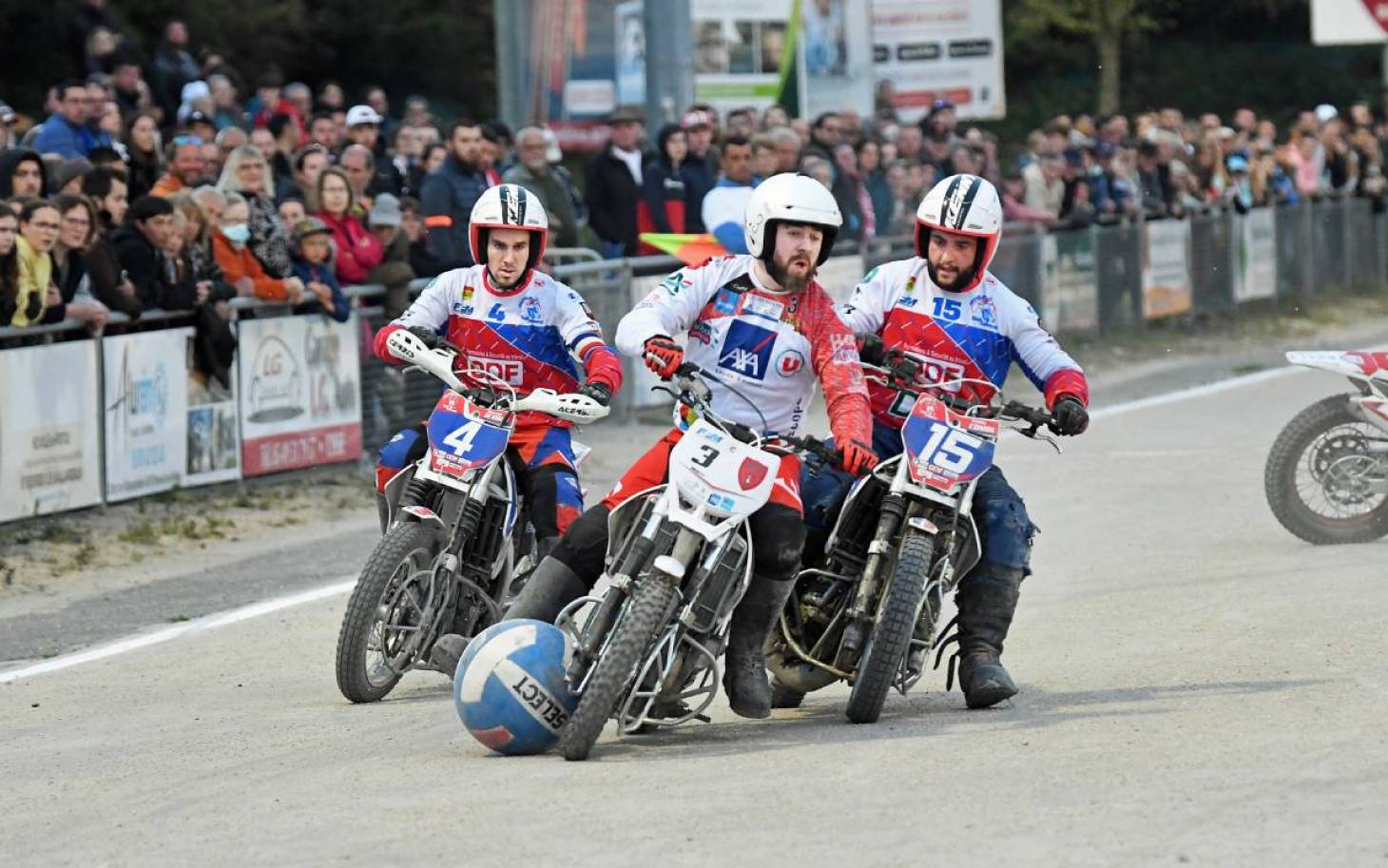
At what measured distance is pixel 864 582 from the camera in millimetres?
8602

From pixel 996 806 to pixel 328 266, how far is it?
9449mm

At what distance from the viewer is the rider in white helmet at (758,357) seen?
27.2ft

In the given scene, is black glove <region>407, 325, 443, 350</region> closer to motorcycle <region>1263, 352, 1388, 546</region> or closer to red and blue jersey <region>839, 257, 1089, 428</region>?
red and blue jersey <region>839, 257, 1089, 428</region>

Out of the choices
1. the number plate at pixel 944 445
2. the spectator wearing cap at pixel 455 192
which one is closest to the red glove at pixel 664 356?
the number plate at pixel 944 445

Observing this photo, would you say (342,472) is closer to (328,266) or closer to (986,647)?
(328,266)

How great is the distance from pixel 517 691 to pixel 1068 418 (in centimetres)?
213

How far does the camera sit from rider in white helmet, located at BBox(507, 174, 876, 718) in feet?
27.2

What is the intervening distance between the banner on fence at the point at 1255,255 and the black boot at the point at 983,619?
17972 mm

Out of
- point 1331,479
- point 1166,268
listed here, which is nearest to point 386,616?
point 1331,479

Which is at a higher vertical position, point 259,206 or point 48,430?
point 259,206

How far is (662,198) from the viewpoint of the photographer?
63.8 ft

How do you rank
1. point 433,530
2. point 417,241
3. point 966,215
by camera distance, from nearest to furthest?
point 966,215, point 433,530, point 417,241

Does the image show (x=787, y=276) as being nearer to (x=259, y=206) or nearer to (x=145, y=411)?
(x=145, y=411)

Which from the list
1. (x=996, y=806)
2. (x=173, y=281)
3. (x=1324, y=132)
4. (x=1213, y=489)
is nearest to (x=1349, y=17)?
(x=1324, y=132)
